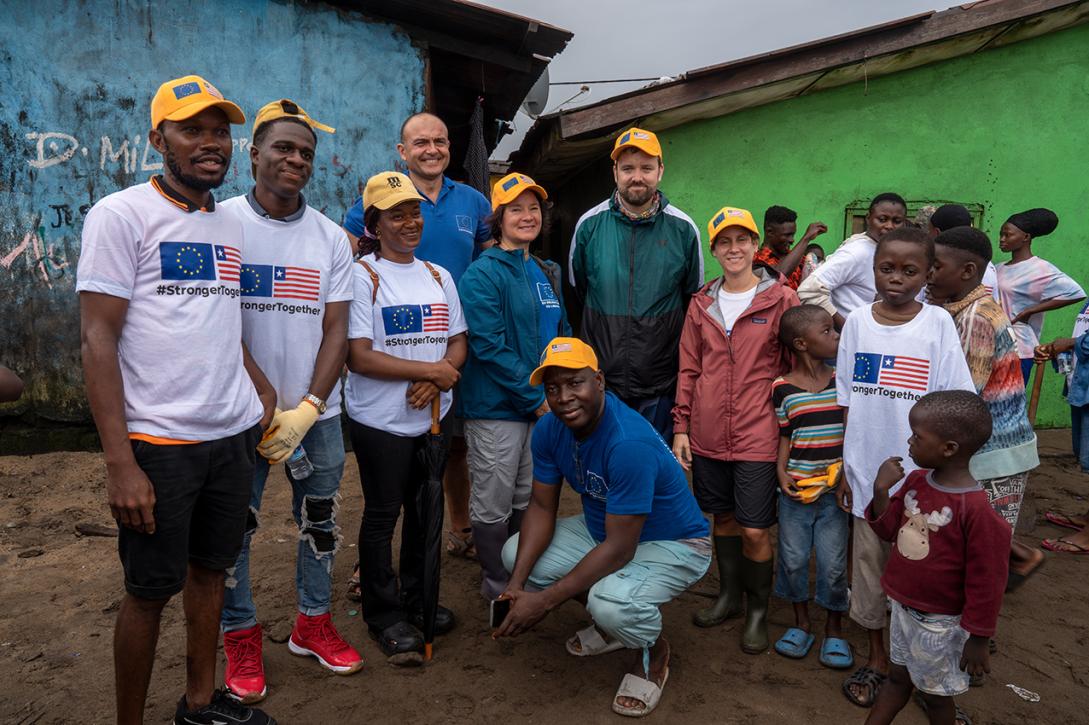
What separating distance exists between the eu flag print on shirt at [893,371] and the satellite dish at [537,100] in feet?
22.0

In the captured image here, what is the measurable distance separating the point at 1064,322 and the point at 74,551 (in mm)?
9379

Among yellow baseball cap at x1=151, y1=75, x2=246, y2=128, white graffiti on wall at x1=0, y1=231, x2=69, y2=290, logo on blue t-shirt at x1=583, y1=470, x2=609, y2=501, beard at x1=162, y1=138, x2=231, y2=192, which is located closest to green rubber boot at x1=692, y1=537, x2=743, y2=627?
logo on blue t-shirt at x1=583, y1=470, x2=609, y2=501

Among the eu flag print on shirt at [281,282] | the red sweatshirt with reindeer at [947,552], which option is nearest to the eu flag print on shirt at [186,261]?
the eu flag print on shirt at [281,282]

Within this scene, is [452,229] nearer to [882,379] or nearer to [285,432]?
[285,432]

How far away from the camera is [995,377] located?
309cm

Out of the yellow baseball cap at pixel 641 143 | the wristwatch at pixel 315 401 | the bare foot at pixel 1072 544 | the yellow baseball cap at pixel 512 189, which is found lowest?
the bare foot at pixel 1072 544

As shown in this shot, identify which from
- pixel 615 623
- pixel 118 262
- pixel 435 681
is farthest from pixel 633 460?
pixel 118 262

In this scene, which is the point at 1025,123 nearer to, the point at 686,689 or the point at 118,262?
the point at 686,689

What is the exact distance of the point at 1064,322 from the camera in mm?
7914

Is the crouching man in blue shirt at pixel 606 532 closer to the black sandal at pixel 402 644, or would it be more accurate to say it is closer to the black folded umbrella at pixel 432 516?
the black folded umbrella at pixel 432 516

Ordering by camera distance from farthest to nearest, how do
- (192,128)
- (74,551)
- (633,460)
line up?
(74,551), (633,460), (192,128)

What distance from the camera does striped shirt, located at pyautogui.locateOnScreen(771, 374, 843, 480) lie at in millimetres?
3279

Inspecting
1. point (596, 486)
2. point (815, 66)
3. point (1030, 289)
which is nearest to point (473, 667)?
point (596, 486)

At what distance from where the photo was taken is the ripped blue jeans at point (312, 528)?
2.87 m
